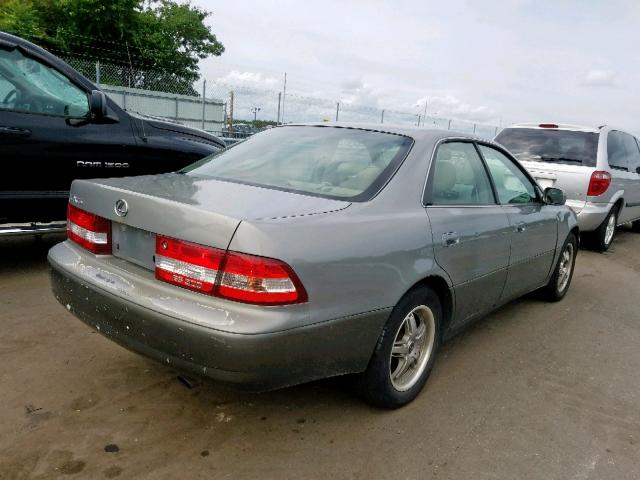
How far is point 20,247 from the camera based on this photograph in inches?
215

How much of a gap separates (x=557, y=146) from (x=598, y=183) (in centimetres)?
70

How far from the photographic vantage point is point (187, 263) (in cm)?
219

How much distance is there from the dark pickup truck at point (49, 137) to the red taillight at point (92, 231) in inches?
76.1

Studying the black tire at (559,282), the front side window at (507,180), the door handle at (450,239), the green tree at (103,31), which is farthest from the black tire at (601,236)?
the green tree at (103,31)

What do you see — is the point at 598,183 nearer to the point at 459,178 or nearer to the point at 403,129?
the point at 459,178

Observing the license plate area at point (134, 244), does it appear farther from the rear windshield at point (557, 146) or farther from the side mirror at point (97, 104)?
the rear windshield at point (557, 146)

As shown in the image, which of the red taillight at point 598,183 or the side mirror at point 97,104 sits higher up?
the side mirror at point 97,104

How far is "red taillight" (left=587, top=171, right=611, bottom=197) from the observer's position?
6.80 m

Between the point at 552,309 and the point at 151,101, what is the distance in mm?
15718

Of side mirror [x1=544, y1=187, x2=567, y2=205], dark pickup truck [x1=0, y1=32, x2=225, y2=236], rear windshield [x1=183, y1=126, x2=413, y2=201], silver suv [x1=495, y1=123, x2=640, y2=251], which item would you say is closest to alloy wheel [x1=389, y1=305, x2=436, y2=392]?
rear windshield [x1=183, y1=126, x2=413, y2=201]

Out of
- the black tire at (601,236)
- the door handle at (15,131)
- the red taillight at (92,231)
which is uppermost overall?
the door handle at (15,131)

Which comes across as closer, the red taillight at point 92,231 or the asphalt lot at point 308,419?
the asphalt lot at point 308,419

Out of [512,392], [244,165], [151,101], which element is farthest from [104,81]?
[512,392]

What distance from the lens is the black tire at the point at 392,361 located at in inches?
100
